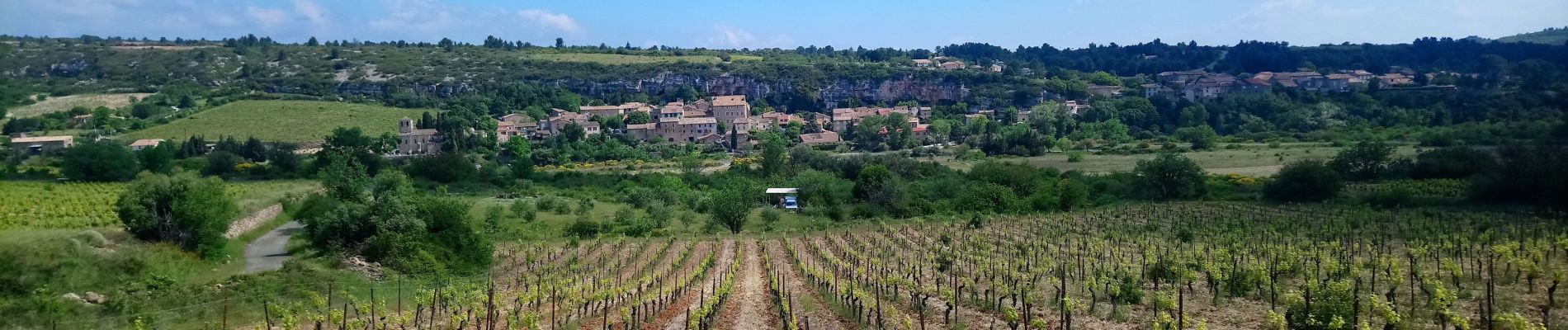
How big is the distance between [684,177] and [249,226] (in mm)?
25846

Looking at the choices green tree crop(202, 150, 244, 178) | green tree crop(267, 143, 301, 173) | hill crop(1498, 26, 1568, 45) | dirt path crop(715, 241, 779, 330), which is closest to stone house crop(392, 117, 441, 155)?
green tree crop(267, 143, 301, 173)

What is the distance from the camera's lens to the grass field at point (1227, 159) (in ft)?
177

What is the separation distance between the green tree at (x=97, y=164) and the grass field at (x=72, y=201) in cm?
131

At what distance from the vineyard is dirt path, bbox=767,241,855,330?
0.21ft

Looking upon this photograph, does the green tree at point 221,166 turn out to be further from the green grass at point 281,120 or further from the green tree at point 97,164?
the green grass at point 281,120

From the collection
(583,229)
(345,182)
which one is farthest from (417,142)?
(583,229)

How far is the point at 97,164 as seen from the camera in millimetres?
39344

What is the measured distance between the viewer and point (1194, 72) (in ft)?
442

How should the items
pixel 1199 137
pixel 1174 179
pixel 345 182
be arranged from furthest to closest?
pixel 1199 137 < pixel 1174 179 < pixel 345 182

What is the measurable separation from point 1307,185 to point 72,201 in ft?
156

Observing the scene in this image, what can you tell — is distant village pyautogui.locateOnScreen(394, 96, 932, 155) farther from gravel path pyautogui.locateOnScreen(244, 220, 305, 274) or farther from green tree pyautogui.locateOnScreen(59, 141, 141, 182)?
gravel path pyautogui.locateOnScreen(244, 220, 305, 274)

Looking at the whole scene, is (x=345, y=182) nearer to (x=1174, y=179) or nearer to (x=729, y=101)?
(x=1174, y=179)

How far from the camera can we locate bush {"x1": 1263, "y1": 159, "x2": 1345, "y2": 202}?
3847cm

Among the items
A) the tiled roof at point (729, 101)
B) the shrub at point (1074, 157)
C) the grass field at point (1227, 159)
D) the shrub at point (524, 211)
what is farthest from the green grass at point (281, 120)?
the shrub at point (1074, 157)
